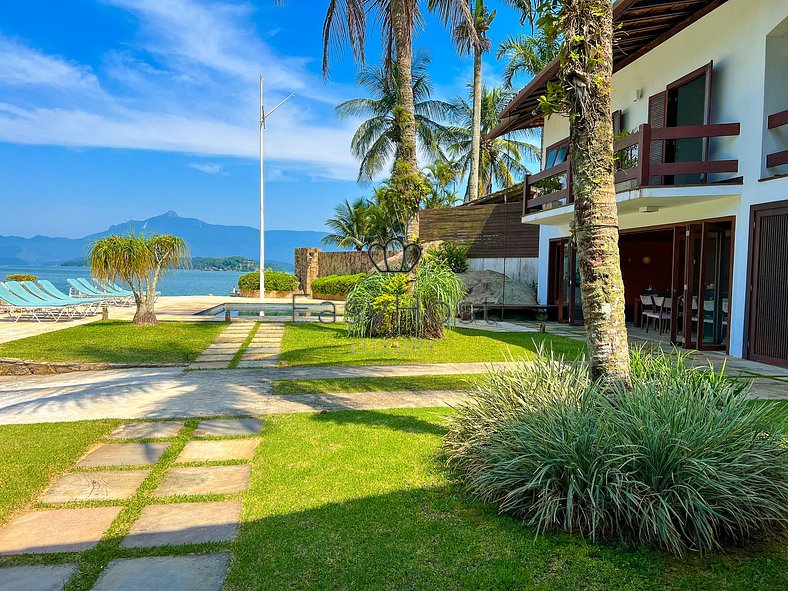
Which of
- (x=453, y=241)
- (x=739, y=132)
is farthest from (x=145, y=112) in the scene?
(x=739, y=132)

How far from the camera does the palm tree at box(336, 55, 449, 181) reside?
3102 cm

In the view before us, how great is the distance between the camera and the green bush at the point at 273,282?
27.6m

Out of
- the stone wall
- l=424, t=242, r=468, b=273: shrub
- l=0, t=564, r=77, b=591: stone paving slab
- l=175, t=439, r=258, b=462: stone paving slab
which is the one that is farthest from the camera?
the stone wall

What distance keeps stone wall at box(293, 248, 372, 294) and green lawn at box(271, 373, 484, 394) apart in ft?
65.1

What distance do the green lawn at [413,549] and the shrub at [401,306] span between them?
684cm

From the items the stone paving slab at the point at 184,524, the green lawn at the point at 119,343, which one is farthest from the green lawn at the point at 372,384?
the stone paving slab at the point at 184,524

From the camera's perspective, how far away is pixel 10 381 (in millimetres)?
7668

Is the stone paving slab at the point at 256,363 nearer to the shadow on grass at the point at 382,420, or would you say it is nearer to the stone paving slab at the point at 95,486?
the shadow on grass at the point at 382,420

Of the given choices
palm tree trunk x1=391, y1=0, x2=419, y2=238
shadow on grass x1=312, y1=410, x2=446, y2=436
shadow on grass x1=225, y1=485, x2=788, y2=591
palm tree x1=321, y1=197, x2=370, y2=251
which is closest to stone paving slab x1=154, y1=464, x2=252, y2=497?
shadow on grass x1=225, y1=485, x2=788, y2=591

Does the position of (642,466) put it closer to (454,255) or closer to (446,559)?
(446,559)

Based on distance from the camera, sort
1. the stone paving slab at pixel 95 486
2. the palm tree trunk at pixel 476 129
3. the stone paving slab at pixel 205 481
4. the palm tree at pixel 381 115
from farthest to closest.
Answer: the palm tree at pixel 381 115, the palm tree trunk at pixel 476 129, the stone paving slab at pixel 205 481, the stone paving slab at pixel 95 486

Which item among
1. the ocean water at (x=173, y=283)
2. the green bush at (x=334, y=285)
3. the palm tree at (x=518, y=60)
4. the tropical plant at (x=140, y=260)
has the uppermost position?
the palm tree at (x=518, y=60)

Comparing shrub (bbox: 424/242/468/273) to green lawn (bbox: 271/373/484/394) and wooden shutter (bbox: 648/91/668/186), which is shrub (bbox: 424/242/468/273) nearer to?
wooden shutter (bbox: 648/91/668/186)

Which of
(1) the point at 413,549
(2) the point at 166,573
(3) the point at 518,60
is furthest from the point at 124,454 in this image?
(3) the point at 518,60
